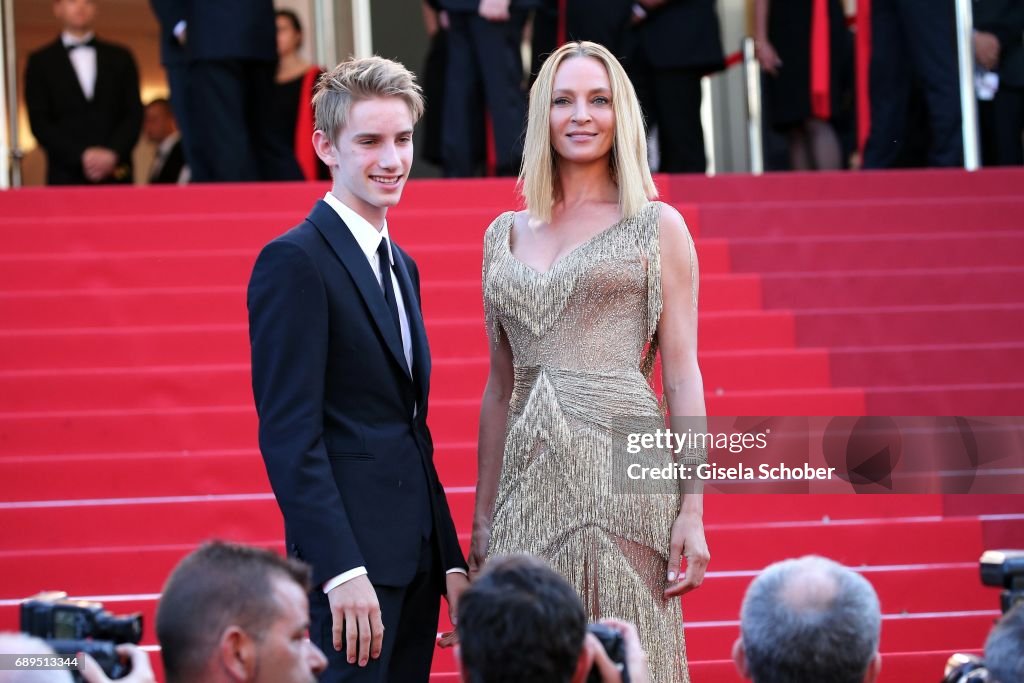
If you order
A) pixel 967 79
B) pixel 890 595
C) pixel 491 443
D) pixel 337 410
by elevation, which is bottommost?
pixel 890 595

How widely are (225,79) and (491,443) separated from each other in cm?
516

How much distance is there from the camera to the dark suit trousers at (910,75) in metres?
8.48

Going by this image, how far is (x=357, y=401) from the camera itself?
3.12 metres

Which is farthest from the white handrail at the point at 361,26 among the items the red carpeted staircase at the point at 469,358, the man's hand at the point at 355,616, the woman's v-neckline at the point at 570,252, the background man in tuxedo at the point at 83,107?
the man's hand at the point at 355,616

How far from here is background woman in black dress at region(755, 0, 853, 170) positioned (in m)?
9.22

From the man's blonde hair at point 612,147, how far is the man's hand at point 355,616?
1.00 metres

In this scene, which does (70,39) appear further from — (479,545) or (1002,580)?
(1002,580)

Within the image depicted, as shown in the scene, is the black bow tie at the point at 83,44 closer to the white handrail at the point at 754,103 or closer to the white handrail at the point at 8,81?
the white handrail at the point at 8,81

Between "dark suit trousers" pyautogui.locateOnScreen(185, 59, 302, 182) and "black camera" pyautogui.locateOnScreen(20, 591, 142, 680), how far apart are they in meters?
6.15

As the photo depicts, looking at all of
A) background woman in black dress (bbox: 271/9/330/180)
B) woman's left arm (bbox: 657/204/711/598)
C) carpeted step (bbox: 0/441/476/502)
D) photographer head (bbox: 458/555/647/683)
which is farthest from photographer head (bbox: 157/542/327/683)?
background woman in black dress (bbox: 271/9/330/180)

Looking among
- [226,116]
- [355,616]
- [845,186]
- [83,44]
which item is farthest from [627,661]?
[83,44]

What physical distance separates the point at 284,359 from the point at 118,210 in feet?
16.5

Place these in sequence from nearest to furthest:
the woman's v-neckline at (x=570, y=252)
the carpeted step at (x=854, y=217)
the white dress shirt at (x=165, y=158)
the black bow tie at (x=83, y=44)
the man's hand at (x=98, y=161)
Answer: the woman's v-neckline at (x=570, y=252) < the carpeted step at (x=854, y=217) < the man's hand at (x=98, y=161) < the black bow tie at (x=83, y=44) < the white dress shirt at (x=165, y=158)

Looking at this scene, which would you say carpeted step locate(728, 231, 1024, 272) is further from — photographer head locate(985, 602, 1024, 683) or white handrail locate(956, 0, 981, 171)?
photographer head locate(985, 602, 1024, 683)
